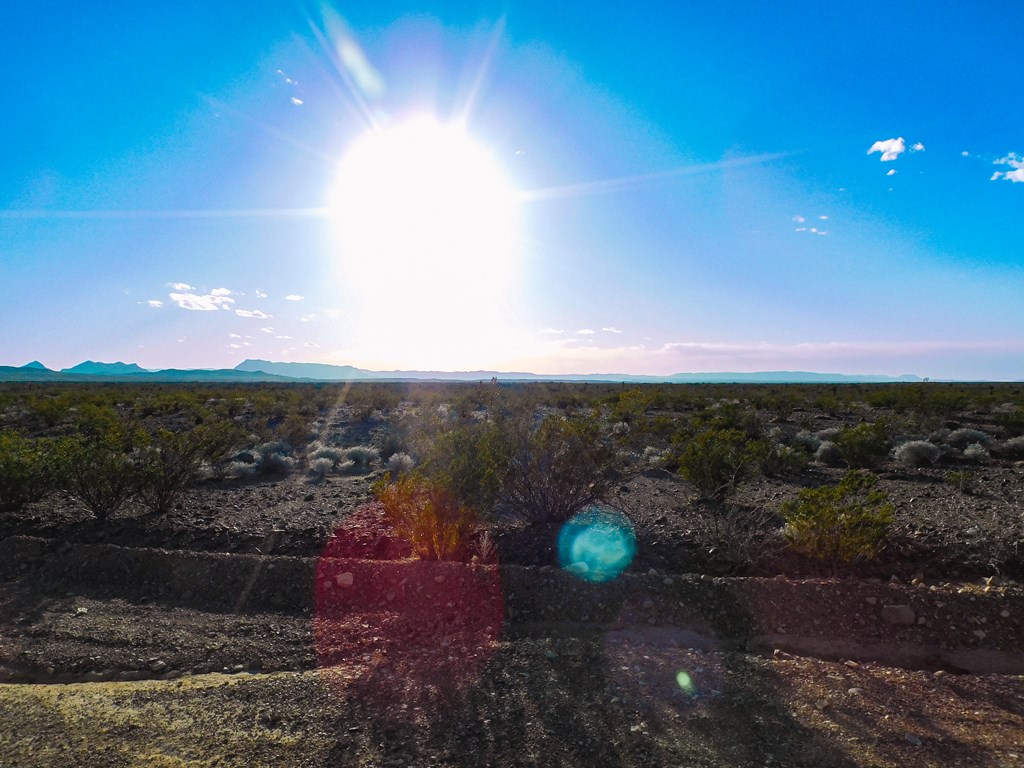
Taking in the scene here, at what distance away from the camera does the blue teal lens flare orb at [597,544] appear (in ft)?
23.2

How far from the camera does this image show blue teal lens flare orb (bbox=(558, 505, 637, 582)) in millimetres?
7070

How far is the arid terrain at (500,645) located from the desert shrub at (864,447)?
547 centimetres

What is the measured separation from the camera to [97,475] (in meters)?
9.53

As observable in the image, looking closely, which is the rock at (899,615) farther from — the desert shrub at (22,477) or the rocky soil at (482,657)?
the desert shrub at (22,477)

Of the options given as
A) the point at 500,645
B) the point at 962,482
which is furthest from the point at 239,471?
the point at 962,482

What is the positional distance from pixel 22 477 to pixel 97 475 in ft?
4.32

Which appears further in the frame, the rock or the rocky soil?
the rock

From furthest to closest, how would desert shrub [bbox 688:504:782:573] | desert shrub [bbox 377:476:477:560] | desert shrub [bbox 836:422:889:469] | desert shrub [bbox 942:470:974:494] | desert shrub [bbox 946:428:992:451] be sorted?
desert shrub [bbox 946:428:992:451]
desert shrub [bbox 836:422:889:469]
desert shrub [bbox 942:470:974:494]
desert shrub [bbox 377:476:477:560]
desert shrub [bbox 688:504:782:573]

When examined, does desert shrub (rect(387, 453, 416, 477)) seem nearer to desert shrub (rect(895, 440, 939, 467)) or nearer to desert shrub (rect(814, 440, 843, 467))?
desert shrub (rect(814, 440, 843, 467))

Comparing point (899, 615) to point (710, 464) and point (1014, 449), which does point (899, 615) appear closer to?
point (710, 464)

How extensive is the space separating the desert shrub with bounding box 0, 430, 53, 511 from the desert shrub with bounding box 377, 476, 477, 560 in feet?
20.0

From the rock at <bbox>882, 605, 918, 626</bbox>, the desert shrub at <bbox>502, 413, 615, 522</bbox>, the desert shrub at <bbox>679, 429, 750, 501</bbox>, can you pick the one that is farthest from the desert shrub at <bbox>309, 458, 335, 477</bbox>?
the rock at <bbox>882, 605, 918, 626</bbox>

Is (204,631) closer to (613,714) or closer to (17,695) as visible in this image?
(17,695)

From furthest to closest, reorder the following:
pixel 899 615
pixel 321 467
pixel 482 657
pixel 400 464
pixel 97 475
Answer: pixel 321 467 < pixel 400 464 < pixel 97 475 < pixel 899 615 < pixel 482 657
